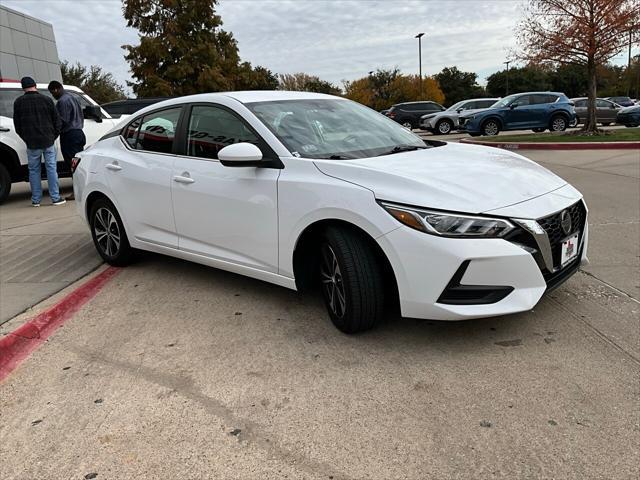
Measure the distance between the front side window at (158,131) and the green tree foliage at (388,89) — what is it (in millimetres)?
57345

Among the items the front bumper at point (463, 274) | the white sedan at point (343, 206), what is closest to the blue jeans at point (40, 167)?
the white sedan at point (343, 206)

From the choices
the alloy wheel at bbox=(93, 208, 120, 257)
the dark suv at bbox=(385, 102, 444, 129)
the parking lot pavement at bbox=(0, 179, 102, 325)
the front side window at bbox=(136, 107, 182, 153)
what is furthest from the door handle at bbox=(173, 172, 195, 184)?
the dark suv at bbox=(385, 102, 444, 129)

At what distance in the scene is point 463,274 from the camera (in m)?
2.85

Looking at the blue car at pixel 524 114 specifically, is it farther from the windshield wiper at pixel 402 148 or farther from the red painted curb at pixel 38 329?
the red painted curb at pixel 38 329

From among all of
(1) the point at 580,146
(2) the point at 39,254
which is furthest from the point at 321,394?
(1) the point at 580,146

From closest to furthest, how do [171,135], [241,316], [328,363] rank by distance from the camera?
1. [328,363]
2. [241,316]
3. [171,135]

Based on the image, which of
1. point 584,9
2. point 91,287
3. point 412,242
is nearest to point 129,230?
point 91,287

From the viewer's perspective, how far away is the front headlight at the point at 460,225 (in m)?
2.84

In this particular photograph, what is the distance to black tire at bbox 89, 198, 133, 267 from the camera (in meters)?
4.94

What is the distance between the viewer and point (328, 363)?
3094 mm

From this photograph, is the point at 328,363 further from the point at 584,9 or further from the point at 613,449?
the point at 584,9

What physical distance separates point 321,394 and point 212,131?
7.40 feet

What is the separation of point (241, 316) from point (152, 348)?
68 centimetres

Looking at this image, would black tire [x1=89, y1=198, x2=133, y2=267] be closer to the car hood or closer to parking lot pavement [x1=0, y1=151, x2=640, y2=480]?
parking lot pavement [x1=0, y1=151, x2=640, y2=480]
